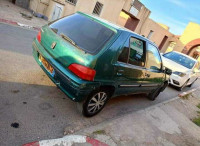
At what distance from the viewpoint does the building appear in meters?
14.6

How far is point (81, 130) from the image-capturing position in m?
3.09

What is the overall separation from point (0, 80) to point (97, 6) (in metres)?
15.3

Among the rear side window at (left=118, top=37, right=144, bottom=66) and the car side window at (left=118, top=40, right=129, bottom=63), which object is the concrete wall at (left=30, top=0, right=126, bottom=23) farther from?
the car side window at (left=118, top=40, right=129, bottom=63)

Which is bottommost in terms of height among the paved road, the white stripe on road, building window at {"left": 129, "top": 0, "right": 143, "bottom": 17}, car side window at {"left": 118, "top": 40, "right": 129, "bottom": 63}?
the paved road

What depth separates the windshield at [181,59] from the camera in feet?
30.3

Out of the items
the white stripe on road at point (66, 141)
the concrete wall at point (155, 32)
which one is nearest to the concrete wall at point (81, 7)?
the concrete wall at point (155, 32)

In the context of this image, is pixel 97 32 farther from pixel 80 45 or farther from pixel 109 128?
pixel 109 128

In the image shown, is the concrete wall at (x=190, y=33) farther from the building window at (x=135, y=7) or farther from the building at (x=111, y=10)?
the building window at (x=135, y=7)

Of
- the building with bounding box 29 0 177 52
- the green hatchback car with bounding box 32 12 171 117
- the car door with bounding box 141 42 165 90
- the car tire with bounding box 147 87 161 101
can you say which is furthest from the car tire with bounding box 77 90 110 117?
the building with bounding box 29 0 177 52

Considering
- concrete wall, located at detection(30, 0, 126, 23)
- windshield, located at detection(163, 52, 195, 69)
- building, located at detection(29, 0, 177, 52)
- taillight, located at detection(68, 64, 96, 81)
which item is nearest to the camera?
taillight, located at detection(68, 64, 96, 81)

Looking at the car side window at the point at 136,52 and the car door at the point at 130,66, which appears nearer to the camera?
the car door at the point at 130,66

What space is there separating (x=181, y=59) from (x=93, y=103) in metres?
7.67

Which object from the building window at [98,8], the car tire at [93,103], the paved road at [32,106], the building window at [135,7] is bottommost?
the paved road at [32,106]

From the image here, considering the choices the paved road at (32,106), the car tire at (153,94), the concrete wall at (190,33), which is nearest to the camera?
the paved road at (32,106)
